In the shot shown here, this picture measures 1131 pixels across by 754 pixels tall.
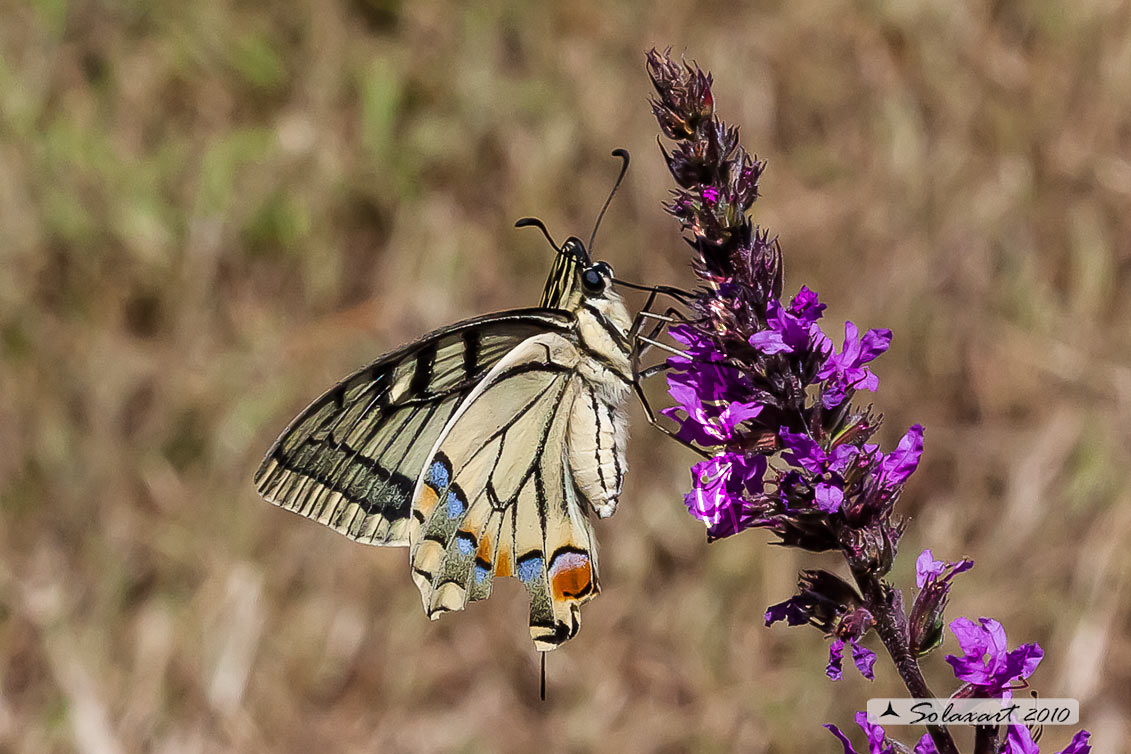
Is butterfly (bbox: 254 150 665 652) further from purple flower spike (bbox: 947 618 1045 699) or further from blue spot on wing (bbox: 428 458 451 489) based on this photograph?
purple flower spike (bbox: 947 618 1045 699)

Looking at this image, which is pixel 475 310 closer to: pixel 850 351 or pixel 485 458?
pixel 485 458

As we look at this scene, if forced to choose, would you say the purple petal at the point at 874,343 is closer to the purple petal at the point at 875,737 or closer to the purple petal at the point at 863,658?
the purple petal at the point at 863,658

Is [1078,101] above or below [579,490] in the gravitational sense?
above

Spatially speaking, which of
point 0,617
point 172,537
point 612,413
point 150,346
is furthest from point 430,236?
point 612,413

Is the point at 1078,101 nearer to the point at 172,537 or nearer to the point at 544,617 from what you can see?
the point at 544,617

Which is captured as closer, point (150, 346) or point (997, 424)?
point (997, 424)

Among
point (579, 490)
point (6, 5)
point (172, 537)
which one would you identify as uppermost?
point (6, 5)

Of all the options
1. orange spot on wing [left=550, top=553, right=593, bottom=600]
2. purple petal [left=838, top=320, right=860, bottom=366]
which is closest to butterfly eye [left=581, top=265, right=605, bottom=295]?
orange spot on wing [left=550, top=553, right=593, bottom=600]
